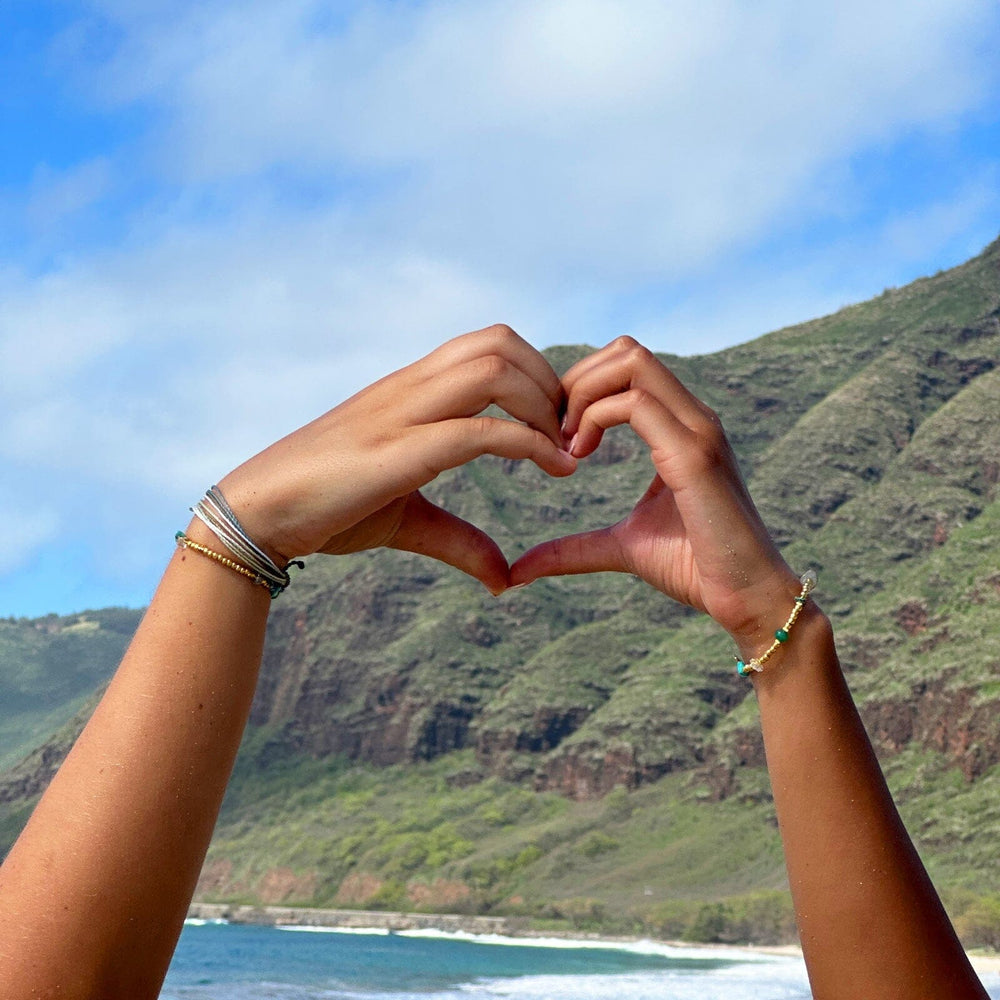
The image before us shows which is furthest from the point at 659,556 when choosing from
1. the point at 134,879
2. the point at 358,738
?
the point at 358,738

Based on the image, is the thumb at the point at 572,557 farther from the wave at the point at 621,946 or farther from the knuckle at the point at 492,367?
the wave at the point at 621,946

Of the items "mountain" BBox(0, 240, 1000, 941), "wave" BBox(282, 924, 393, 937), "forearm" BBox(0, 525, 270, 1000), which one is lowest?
"forearm" BBox(0, 525, 270, 1000)

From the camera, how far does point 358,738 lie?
142 m

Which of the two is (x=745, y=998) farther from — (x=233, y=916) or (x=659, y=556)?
(x=233, y=916)

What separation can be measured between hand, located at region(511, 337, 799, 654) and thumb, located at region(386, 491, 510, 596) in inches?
11.4

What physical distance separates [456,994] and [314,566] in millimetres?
114987

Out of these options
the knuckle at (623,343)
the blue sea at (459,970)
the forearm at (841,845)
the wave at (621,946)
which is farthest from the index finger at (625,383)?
the wave at (621,946)

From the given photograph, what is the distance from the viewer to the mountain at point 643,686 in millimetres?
93250

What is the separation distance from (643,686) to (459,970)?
5242 centimetres

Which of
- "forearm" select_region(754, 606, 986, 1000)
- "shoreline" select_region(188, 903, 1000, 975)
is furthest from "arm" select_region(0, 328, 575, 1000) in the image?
"shoreline" select_region(188, 903, 1000, 975)

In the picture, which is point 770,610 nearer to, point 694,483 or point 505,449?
point 694,483

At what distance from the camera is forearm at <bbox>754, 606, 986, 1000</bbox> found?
6.11 feet

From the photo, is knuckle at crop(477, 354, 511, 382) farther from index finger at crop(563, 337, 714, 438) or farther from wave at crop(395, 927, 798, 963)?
wave at crop(395, 927, 798, 963)

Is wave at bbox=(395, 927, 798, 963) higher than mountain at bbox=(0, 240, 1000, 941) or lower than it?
lower
